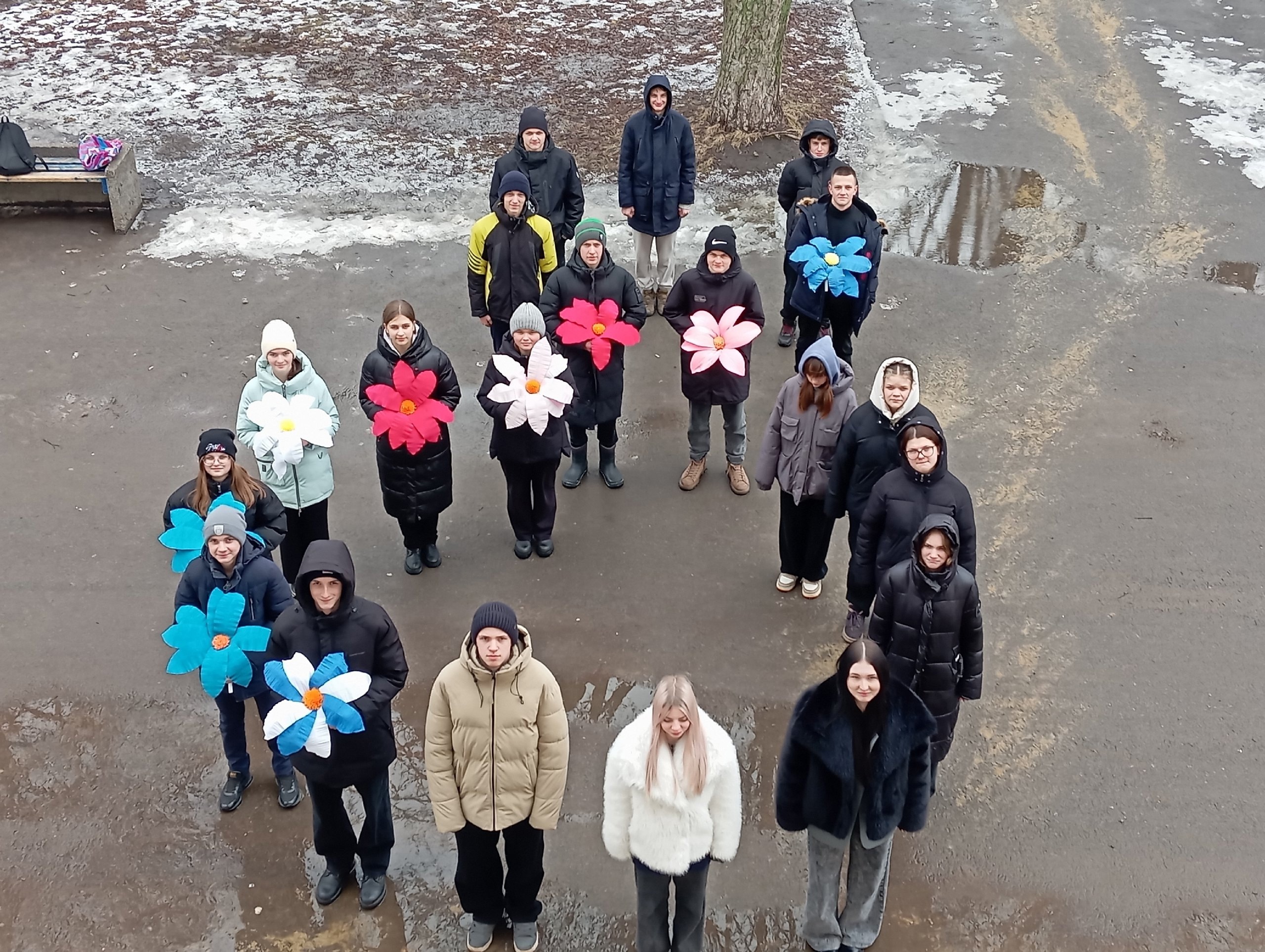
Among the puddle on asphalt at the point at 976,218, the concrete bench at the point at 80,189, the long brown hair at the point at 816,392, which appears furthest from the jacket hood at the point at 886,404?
the concrete bench at the point at 80,189

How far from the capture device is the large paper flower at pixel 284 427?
6031 mm

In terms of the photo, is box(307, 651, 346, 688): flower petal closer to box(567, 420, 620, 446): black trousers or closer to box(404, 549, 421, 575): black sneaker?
box(404, 549, 421, 575): black sneaker

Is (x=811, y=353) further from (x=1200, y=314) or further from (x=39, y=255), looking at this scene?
(x=39, y=255)

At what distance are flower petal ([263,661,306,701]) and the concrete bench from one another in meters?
7.64

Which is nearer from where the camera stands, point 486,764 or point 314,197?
point 486,764

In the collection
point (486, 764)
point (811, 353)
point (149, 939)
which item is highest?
point (811, 353)

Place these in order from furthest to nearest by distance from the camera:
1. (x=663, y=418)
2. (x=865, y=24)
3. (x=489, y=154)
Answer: (x=865, y=24) → (x=489, y=154) → (x=663, y=418)

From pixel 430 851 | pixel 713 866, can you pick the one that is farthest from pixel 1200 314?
pixel 430 851

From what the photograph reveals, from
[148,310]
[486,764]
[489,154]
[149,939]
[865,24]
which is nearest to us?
[486,764]

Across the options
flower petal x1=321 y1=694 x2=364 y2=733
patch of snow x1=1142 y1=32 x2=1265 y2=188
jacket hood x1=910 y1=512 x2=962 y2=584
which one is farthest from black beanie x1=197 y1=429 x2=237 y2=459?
patch of snow x1=1142 y1=32 x2=1265 y2=188

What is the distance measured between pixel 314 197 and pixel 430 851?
315 inches

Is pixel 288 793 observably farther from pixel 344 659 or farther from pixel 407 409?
pixel 407 409

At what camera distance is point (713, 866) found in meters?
5.11

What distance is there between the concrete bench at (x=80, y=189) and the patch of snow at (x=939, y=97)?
8267mm
